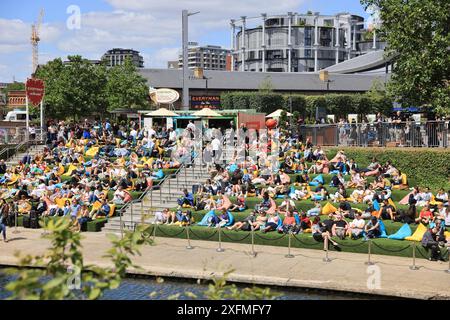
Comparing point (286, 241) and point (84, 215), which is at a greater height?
point (84, 215)

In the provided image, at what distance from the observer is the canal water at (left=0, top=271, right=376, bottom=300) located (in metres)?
15.1

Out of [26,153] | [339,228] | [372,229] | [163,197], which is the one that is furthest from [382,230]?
[26,153]

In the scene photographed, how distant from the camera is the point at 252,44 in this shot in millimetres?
171625

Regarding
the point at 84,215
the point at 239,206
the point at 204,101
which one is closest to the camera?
the point at 239,206

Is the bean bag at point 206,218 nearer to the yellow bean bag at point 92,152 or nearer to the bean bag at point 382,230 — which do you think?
the bean bag at point 382,230

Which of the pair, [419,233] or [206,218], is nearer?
[419,233]

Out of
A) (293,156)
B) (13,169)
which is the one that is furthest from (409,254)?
(13,169)

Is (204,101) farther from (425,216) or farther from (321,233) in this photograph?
(425,216)

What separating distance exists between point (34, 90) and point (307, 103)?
35.5m

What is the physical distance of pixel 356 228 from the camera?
19516 mm

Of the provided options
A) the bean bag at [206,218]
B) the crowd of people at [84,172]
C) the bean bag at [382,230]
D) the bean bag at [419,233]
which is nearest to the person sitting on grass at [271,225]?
the bean bag at [206,218]

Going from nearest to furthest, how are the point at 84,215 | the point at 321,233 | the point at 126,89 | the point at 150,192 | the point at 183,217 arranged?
the point at 321,233
the point at 183,217
the point at 84,215
the point at 150,192
the point at 126,89

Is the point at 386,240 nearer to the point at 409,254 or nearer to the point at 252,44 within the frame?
the point at 409,254

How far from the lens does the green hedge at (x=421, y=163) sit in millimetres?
26047
